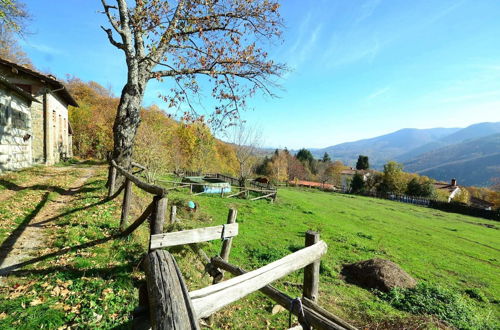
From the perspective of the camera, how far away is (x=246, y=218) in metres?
15.4

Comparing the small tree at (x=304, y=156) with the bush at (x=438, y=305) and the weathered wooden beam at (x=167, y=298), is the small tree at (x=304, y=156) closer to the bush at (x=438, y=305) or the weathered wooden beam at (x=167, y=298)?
the bush at (x=438, y=305)

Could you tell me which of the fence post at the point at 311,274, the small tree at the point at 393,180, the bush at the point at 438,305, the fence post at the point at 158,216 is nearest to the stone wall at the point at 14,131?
the fence post at the point at 158,216

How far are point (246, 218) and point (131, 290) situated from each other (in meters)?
11.6

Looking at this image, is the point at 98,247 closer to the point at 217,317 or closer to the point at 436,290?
the point at 217,317

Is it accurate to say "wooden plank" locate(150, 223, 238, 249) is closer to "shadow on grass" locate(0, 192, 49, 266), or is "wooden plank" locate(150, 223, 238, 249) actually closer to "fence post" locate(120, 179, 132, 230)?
"fence post" locate(120, 179, 132, 230)

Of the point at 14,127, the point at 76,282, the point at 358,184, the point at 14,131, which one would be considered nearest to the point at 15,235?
the point at 76,282

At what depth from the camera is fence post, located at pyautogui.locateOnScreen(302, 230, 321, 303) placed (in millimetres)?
3939

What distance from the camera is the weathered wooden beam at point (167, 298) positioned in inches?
66.4

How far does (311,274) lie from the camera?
3.98 metres

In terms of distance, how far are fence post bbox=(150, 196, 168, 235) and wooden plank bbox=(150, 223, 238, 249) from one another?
0.71 ft

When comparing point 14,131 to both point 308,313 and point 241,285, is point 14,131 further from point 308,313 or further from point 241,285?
point 308,313

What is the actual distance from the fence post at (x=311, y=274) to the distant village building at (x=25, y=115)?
14.4 metres

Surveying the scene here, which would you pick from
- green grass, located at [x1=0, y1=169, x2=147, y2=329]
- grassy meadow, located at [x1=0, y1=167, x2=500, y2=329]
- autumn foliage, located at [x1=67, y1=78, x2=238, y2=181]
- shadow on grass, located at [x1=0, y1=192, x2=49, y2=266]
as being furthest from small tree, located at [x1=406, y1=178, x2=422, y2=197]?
shadow on grass, located at [x1=0, y1=192, x2=49, y2=266]

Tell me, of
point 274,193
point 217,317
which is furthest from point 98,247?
point 274,193
